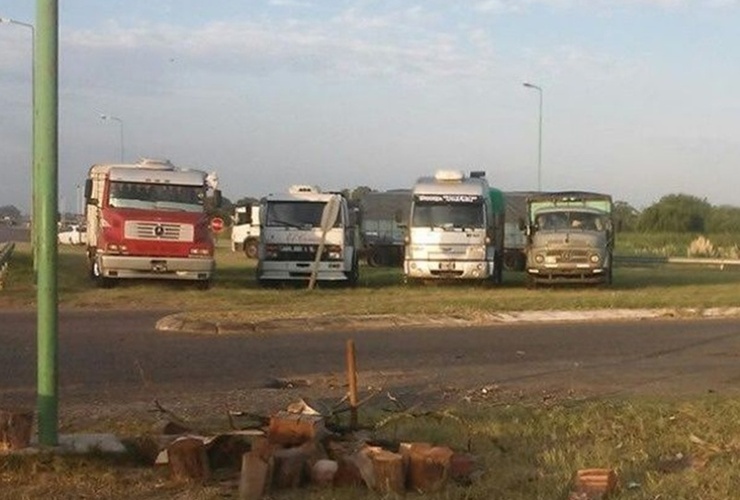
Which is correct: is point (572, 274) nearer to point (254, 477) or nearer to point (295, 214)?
point (295, 214)

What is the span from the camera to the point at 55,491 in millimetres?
8234

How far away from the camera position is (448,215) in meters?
32.2

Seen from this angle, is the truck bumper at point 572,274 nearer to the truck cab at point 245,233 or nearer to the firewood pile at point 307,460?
the truck cab at point 245,233

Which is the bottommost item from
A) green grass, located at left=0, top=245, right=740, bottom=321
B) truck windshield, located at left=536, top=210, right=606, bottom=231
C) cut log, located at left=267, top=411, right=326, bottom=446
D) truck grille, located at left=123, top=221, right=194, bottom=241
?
green grass, located at left=0, top=245, right=740, bottom=321

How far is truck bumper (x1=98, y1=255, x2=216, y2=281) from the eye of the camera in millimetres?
29062

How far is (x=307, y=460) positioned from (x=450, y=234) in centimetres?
2369

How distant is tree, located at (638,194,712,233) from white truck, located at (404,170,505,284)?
65.7 meters

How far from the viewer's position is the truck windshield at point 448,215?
32.0 meters

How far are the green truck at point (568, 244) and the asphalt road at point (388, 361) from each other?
9.80 m

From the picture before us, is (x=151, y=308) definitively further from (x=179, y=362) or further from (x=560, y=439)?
(x=560, y=439)

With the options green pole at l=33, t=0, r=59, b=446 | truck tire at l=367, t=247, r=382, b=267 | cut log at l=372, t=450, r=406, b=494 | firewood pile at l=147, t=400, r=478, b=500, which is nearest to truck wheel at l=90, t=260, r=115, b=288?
truck tire at l=367, t=247, r=382, b=267

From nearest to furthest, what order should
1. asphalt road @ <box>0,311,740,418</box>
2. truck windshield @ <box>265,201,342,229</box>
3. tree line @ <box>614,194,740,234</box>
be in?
1. asphalt road @ <box>0,311,740,418</box>
2. truck windshield @ <box>265,201,342,229</box>
3. tree line @ <box>614,194,740,234</box>

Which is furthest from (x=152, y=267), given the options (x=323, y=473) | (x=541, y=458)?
(x=323, y=473)

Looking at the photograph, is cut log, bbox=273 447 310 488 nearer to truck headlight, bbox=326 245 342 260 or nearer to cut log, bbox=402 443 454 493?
cut log, bbox=402 443 454 493
